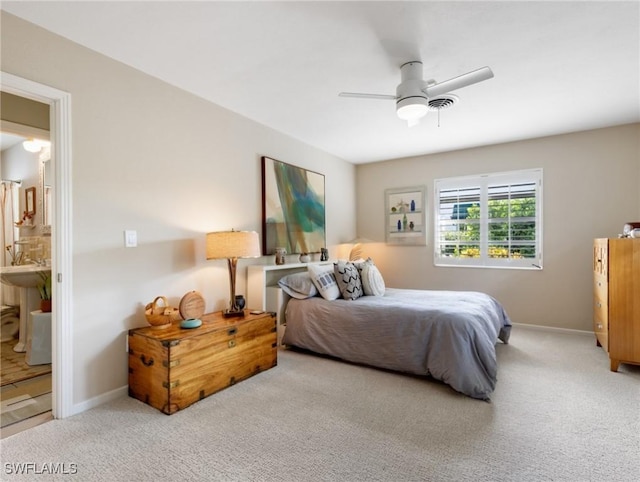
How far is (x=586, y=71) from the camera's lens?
8.48ft

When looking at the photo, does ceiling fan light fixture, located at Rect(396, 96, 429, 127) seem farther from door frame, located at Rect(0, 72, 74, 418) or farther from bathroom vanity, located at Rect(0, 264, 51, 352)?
bathroom vanity, located at Rect(0, 264, 51, 352)

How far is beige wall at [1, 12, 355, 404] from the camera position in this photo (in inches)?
86.8

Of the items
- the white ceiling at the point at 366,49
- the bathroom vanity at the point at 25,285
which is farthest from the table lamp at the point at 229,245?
the bathroom vanity at the point at 25,285

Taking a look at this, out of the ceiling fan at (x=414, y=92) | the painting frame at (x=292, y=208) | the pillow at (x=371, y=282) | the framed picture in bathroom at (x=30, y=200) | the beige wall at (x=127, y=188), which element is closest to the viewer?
the beige wall at (x=127, y=188)

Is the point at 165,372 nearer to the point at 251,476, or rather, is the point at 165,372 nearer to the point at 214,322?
the point at 214,322

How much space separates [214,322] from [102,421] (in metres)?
0.93

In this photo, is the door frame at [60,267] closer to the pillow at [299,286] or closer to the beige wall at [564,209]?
the pillow at [299,286]

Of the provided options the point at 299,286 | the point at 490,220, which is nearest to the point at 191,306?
the point at 299,286

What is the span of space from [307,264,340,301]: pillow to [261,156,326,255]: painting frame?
0.62 m

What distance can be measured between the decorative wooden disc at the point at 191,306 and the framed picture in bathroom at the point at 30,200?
10.0 feet

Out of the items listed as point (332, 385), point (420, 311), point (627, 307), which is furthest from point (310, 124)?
point (627, 307)

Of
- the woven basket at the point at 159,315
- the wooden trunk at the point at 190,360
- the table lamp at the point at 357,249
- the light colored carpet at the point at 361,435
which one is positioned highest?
the table lamp at the point at 357,249

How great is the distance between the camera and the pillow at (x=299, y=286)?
3478mm

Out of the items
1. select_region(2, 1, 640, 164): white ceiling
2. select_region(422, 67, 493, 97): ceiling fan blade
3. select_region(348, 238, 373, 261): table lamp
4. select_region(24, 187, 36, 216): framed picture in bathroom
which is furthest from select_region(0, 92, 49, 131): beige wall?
select_region(348, 238, 373, 261): table lamp
